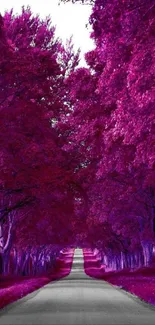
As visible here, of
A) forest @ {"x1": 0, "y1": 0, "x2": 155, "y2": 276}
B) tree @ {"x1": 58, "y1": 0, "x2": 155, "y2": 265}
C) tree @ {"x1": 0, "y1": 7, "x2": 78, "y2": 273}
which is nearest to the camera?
tree @ {"x1": 58, "y1": 0, "x2": 155, "y2": 265}

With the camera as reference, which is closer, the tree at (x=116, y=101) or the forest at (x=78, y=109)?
the tree at (x=116, y=101)

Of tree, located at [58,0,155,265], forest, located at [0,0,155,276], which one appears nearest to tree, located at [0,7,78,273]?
forest, located at [0,0,155,276]

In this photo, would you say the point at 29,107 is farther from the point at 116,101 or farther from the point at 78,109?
the point at 116,101

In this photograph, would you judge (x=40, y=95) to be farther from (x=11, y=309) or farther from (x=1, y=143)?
(x=11, y=309)

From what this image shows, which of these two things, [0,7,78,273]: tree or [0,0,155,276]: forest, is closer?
[0,0,155,276]: forest

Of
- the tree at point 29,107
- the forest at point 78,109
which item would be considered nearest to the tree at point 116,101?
the forest at point 78,109

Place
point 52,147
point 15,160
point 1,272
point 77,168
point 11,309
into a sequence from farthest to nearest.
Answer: point 1,272, point 77,168, point 52,147, point 15,160, point 11,309

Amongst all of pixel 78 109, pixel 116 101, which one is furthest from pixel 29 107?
pixel 116 101

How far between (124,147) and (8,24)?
7.49m

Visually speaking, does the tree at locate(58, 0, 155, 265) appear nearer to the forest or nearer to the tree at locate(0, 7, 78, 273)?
the forest

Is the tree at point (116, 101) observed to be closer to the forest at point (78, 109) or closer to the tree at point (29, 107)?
the forest at point (78, 109)

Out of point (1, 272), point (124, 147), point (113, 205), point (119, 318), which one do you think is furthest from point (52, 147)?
point (1, 272)

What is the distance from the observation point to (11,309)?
20.3 meters

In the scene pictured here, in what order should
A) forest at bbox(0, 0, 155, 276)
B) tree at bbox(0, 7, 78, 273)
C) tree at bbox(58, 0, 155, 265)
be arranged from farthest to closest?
tree at bbox(0, 7, 78, 273), forest at bbox(0, 0, 155, 276), tree at bbox(58, 0, 155, 265)
